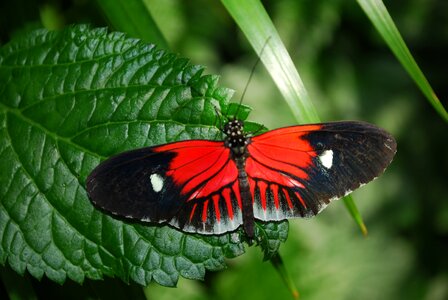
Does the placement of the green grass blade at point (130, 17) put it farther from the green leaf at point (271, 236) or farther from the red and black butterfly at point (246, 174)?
the green leaf at point (271, 236)

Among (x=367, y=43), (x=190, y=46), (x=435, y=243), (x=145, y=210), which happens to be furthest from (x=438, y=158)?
(x=145, y=210)

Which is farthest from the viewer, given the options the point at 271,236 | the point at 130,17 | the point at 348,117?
the point at 348,117

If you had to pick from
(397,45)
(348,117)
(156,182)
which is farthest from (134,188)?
(348,117)

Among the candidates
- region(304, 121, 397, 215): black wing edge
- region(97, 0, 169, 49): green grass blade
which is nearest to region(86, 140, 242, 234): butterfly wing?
region(304, 121, 397, 215): black wing edge

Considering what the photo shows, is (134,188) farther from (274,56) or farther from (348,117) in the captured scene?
(348,117)

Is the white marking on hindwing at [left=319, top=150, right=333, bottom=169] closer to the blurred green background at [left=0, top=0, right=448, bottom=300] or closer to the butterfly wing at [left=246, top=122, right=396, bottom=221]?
the butterfly wing at [left=246, top=122, right=396, bottom=221]

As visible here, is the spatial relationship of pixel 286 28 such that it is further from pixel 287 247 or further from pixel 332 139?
pixel 332 139
